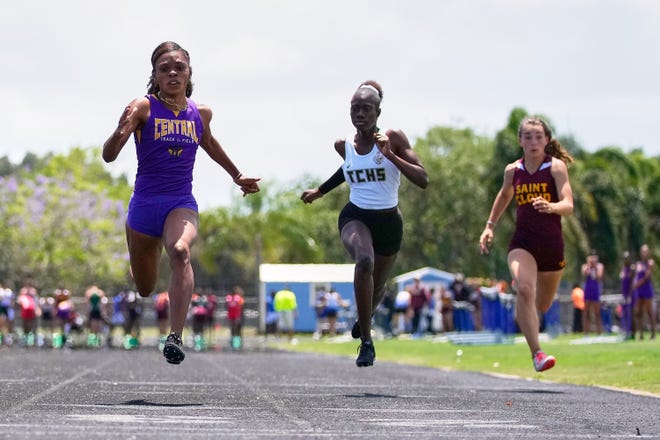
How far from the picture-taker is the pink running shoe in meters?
11.2

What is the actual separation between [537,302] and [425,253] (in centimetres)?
6433

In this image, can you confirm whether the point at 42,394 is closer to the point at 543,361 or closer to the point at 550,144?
the point at 543,361

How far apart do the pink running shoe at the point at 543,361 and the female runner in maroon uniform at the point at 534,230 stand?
86 mm

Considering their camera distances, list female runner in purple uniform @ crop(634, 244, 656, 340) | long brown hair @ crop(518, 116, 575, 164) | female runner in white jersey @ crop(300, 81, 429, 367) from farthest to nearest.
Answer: female runner in purple uniform @ crop(634, 244, 656, 340) < long brown hair @ crop(518, 116, 575, 164) < female runner in white jersey @ crop(300, 81, 429, 367)

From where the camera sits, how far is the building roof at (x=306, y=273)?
5647 cm

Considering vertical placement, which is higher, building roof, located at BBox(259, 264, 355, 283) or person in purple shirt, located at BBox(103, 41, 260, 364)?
building roof, located at BBox(259, 264, 355, 283)

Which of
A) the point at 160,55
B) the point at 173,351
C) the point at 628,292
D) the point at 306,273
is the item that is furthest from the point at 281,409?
the point at 306,273

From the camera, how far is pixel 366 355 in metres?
10.5

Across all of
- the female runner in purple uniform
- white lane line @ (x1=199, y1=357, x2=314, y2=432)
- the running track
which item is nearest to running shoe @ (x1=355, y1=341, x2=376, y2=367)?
the running track

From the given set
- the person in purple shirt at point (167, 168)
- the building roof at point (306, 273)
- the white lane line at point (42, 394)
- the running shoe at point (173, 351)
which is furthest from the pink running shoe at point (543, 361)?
the building roof at point (306, 273)

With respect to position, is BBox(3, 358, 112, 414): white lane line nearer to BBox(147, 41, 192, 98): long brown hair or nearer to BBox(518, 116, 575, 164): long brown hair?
BBox(147, 41, 192, 98): long brown hair

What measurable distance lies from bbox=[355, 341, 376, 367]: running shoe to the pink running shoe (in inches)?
61.2

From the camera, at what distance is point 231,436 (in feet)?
20.7

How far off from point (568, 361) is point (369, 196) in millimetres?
8453
